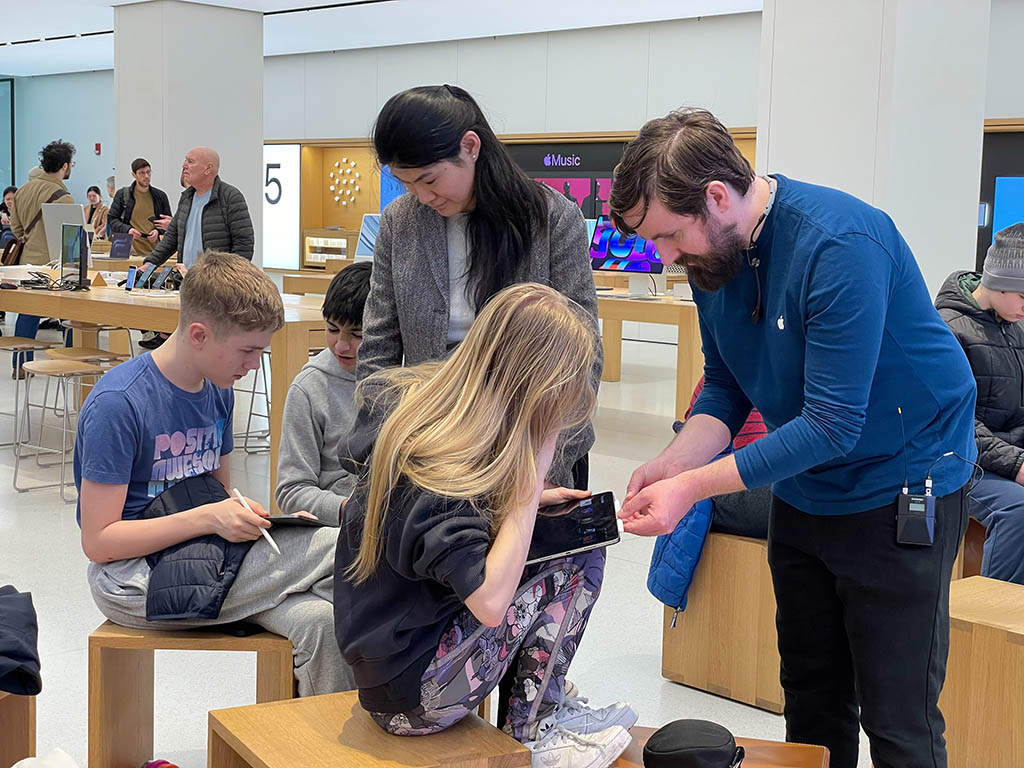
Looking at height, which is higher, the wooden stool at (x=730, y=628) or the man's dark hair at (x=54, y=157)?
the man's dark hair at (x=54, y=157)

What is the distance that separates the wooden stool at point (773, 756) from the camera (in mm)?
1760

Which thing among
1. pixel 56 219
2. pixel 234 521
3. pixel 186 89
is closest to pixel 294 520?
pixel 234 521

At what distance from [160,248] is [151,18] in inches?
179

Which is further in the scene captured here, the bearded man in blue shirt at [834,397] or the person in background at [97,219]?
the person in background at [97,219]

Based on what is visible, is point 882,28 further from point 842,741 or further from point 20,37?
point 20,37

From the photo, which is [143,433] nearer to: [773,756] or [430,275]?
[430,275]

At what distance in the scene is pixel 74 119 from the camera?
16953 millimetres

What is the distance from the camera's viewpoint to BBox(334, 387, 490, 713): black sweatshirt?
1.52 meters

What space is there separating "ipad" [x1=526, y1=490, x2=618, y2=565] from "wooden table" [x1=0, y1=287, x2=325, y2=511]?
2059 millimetres

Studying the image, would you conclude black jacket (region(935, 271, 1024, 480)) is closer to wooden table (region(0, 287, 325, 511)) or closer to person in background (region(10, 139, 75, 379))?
wooden table (region(0, 287, 325, 511))

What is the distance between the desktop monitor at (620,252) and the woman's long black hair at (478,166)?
414 centimetres

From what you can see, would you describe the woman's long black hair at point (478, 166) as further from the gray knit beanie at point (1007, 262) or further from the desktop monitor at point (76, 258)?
the desktop monitor at point (76, 258)

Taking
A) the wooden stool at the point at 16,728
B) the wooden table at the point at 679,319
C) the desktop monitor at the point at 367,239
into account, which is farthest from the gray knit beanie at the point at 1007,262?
the desktop monitor at the point at 367,239

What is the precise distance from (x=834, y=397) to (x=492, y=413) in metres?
0.47
